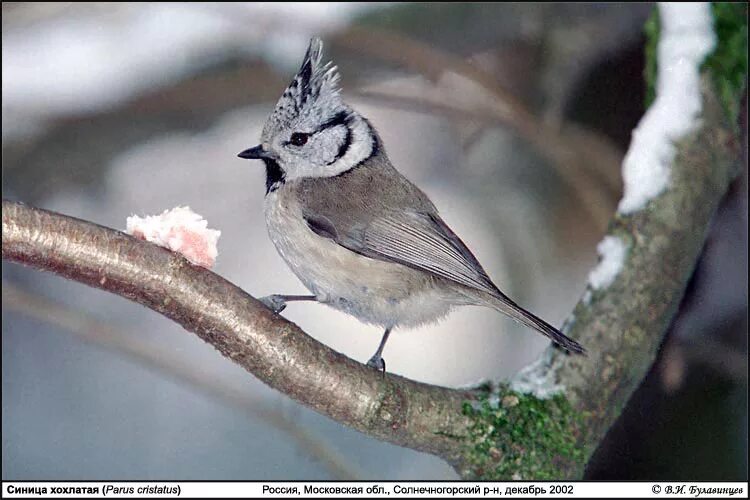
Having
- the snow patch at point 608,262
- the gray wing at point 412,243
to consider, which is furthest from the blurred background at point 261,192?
the gray wing at point 412,243

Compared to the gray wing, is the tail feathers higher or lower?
lower

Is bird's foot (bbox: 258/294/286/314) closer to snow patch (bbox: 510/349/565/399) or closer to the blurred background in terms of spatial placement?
snow patch (bbox: 510/349/565/399)

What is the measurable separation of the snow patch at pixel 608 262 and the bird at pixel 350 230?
0.36 meters

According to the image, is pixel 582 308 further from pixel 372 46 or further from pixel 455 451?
pixel 372 46

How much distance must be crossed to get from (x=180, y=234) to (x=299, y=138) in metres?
0.86

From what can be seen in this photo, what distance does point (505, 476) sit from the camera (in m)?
2.18

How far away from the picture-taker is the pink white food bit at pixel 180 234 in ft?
6.04

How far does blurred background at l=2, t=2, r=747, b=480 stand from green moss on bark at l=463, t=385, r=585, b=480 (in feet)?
3.62

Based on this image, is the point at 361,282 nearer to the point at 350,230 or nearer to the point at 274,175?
the point at 350,230

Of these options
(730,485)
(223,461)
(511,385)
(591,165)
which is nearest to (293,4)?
(591,165)

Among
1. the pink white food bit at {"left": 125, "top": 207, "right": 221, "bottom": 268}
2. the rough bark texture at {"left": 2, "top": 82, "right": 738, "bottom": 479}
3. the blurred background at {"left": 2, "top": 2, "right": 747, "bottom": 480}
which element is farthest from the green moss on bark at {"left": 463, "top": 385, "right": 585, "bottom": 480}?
the blurred background at {"left": 2, "top": 2, "right": 747, "bottom": 480}

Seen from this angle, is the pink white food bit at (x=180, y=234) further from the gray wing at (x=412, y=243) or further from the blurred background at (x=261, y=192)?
the blurred background at (x=261, y=192)

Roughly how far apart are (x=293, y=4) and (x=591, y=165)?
1.61 meters

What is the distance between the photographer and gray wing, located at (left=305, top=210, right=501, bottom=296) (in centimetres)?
239
